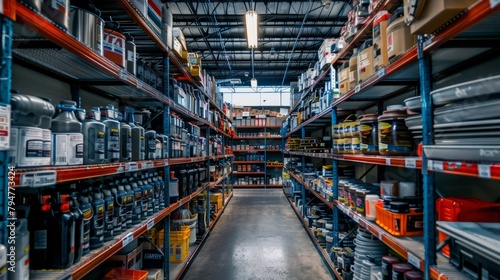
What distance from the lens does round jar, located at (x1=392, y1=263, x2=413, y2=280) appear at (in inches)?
63.8

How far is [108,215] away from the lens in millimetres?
1667

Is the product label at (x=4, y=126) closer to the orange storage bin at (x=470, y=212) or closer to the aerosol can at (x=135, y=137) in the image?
the aerosol can at (x=135, y=137)

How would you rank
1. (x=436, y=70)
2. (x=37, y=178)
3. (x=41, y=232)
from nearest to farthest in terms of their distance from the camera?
(x=37, y=178)
(x=41, y=232)
(x=436, y=70)

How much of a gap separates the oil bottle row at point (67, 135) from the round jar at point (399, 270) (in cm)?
174

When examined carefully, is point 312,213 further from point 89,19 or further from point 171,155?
point 89,19

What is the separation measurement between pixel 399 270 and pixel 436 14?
4.38ft

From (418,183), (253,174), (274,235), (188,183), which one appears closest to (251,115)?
(253,174)

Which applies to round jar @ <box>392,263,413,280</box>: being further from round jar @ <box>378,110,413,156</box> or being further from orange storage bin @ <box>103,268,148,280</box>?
orange storage bin @ <box>103,268,148,280</box>

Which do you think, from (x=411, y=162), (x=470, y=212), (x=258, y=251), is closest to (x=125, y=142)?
(x=411, y=162)

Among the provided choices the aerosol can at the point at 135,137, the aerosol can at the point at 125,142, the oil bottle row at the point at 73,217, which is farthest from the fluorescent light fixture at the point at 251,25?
the oil bottle row at the point at 73,217

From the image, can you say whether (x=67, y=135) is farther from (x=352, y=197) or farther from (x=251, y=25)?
(x=251, y=25)

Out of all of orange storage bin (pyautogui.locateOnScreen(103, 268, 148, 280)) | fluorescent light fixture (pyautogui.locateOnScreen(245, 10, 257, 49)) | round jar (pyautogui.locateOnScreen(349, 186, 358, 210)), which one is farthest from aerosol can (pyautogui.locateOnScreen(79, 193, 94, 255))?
fluorescent light fixture (pyautogui.locateOnScreen(245, 10, 257, 49))

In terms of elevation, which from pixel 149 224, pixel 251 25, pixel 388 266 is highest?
pixel 251 25

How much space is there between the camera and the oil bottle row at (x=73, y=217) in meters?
1.21
